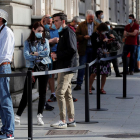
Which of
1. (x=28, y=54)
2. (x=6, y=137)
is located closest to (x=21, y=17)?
(x=28, y=54)

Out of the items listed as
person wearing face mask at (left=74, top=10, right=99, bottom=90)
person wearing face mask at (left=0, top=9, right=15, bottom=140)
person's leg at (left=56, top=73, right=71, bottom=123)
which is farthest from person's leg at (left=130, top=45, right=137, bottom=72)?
person wearing face mask at (left=0, top=9, right=15, bottom=140)

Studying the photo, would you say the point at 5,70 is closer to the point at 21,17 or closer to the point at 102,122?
the point at 102,122

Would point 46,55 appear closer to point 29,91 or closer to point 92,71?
point 29,91

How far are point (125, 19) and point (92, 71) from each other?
1849cm

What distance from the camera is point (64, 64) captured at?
23.1 ft

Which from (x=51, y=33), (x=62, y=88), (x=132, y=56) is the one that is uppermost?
(x=51, y=33)

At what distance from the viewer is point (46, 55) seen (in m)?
7.72

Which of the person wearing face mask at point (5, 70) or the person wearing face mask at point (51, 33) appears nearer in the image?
the person wearing face mask at point (5, 70)

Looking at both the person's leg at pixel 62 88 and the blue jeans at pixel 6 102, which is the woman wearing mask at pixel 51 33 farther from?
the blue jeans at pixel 6 102

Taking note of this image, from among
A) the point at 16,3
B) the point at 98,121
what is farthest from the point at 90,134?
the point at 16,3

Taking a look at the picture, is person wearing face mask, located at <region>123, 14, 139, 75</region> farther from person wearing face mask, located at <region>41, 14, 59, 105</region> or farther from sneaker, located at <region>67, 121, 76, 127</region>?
sneaker, located at <region>67, 121, 76, 127</region>

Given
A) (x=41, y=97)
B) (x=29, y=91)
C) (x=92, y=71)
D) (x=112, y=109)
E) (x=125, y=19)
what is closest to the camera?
(x=29, y=91)

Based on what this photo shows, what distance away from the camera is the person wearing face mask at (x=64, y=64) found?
696 centimetres

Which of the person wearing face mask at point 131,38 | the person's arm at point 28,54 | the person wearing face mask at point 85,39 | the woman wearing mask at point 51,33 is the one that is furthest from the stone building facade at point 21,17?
the person wearing face mask at point 131,38
